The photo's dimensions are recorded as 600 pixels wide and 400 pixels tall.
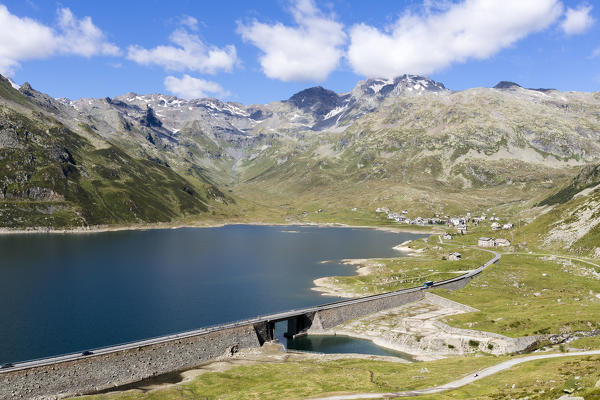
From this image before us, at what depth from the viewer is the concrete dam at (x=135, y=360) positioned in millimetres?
70375

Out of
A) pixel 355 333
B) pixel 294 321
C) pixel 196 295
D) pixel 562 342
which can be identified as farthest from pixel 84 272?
pixel 562 342

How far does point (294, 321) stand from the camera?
4611 inches

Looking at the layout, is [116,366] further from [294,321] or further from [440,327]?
[440,327]

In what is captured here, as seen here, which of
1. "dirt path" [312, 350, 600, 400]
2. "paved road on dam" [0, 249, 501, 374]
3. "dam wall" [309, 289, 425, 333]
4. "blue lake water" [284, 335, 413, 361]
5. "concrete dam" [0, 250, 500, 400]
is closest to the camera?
"dirt path" [312, 350, 600, 400]

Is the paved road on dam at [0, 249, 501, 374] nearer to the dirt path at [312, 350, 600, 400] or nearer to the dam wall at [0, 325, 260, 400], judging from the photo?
the dam wall at [0, 325, 260, 400]

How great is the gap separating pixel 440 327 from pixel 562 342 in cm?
3100

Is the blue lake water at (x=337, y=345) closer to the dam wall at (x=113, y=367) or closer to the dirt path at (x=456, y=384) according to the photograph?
the dam wall at (x=113, y=367)

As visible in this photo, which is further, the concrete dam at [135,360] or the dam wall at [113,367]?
the concrete dam at [135,360]

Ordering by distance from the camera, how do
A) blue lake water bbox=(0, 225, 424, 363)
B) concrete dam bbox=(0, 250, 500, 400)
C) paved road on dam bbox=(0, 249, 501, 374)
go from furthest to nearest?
blue lake water bbox=(0, 225, 424, 363) → paved road on dam bbox=(0, 249, 501, 374) → concrete dam bbox=(0, 250, 500, 400)

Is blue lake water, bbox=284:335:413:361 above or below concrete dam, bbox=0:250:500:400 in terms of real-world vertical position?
below

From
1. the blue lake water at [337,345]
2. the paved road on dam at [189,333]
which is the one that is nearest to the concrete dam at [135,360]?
the paved road on dam at [189,333]

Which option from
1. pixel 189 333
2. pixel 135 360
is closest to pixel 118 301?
pixel 189 333

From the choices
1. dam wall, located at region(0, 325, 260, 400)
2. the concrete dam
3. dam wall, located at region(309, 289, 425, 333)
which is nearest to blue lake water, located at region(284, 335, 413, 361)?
the concrete dam

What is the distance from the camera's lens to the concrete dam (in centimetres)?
7038
